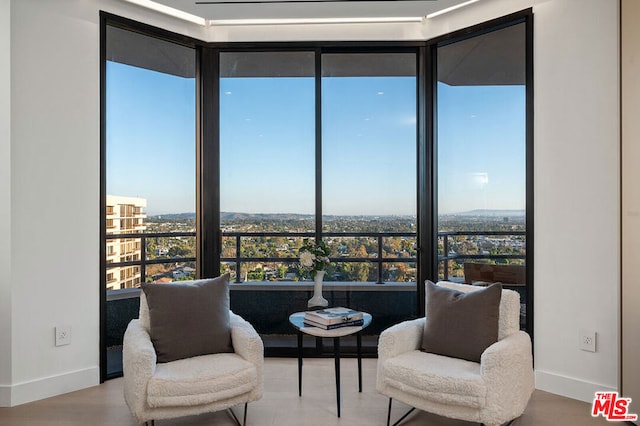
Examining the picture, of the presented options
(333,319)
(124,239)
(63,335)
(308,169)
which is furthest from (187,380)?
(308,169)

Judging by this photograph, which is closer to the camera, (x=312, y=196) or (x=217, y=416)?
(x=217, y=416)

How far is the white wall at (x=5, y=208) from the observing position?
2992 mm

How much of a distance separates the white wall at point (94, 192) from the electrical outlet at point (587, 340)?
1.7 inches

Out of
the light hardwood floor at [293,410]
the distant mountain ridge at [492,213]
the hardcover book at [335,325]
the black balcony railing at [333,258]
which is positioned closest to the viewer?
the light hardwood floor at [293,410]

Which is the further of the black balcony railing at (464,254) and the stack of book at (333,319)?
the black balcony railing at (464,254)

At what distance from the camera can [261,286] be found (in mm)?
4066

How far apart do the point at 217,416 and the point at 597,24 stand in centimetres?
344

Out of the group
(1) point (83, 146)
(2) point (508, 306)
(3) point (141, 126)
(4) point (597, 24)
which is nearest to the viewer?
(2) point (508, 306)

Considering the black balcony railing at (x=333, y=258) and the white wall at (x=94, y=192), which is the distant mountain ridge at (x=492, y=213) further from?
the black balcony railing at (x=333, y=258)

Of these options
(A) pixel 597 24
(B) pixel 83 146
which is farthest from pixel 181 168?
(A) pixel 597 24

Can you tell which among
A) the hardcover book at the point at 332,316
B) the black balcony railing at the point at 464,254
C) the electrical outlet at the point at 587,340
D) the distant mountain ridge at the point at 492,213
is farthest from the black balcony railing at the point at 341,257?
the hardcover book at the point at 332,316

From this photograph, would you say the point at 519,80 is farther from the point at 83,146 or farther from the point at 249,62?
the point at 83,146

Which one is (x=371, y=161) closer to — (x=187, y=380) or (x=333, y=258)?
(x=333, y=258)

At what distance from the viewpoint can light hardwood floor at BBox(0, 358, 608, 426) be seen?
2.73 metres
